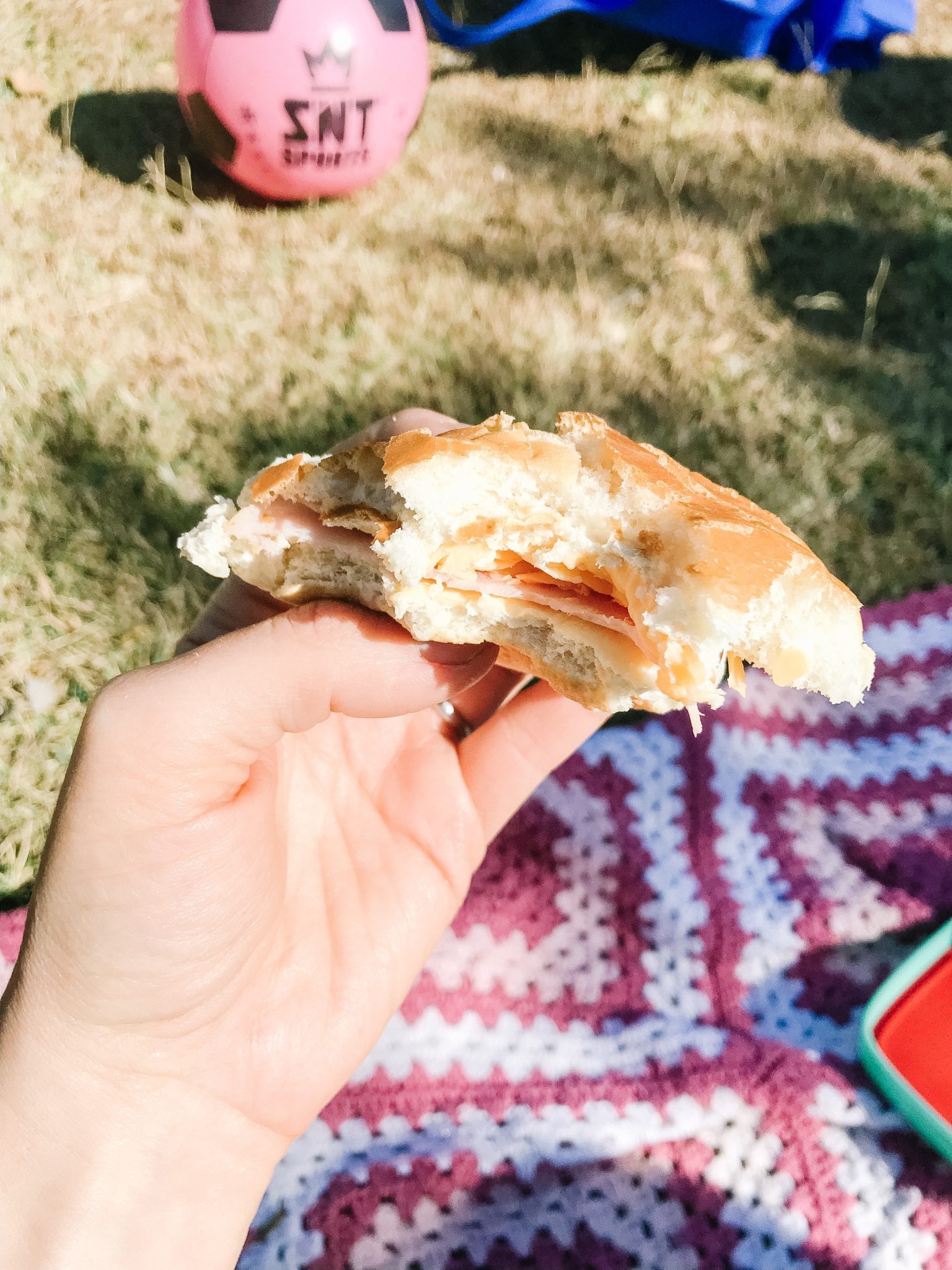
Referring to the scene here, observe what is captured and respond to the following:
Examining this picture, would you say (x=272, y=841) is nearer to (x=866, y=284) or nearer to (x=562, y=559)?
(x=562, y=559)

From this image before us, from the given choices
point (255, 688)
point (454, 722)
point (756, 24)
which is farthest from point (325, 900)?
point (756, 24)

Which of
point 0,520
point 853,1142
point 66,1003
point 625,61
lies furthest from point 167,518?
point 625,61

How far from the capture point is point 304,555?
6.08 ft

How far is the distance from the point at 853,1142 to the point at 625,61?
499 cm

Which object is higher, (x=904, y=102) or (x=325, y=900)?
(x=904, y=102)

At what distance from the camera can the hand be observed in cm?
170

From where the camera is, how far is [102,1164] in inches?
72.6

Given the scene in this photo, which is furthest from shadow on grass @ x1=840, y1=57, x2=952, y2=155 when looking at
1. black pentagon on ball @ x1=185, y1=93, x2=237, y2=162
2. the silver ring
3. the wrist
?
the wrist

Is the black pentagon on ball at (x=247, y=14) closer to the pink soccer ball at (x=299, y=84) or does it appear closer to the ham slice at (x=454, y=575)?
the pink soccer ball at (x=299, y=84)

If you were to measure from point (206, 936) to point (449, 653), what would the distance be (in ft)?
2.41

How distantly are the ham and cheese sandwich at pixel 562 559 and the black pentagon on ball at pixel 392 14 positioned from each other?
2482 mm

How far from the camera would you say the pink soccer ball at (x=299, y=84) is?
3.35m

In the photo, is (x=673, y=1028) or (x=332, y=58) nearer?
(x=673, y=1028)

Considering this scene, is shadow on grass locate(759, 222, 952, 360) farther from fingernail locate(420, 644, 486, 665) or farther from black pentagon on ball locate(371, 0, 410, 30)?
fingernail locate(420, 644, 486, 665)
